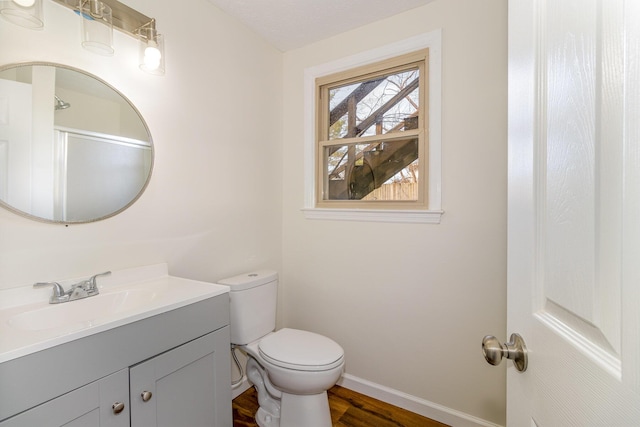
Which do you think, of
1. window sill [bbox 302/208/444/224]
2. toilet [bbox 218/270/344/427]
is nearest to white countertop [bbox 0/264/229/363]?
toilet [bbox 218/270/344/427]

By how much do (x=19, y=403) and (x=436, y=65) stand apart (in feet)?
7.21

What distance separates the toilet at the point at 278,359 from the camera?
1.47 meters

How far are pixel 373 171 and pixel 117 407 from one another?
1.74 meters

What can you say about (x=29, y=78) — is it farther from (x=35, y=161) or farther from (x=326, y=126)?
(x=326, y=126)

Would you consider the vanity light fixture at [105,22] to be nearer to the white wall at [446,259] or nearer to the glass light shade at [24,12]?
the glass light shade at [24,12]

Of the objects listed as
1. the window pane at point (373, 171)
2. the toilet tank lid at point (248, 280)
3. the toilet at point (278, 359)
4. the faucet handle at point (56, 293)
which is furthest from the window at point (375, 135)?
the faucet handle at point (56, 293)

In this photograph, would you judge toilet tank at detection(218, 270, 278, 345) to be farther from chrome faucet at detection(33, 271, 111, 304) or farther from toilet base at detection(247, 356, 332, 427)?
chrome faucet at detection(33, 271, 111, 304)

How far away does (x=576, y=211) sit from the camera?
448 millimetres

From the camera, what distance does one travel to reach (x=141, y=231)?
4.81ft

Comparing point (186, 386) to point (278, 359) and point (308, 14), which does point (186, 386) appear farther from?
point (308, 14)

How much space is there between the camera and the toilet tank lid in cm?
171

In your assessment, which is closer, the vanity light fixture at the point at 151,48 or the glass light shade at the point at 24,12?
the glass light shade at the point at 24,12

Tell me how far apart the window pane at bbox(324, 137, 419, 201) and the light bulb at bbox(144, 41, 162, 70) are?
3.83 ft

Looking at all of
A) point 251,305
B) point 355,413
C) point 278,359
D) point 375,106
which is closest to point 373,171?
point 375,106
